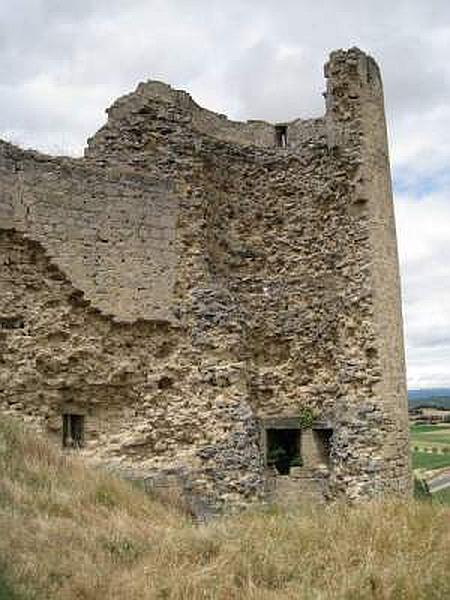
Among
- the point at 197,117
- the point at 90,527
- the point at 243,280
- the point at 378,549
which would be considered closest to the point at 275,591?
the point at 378,549

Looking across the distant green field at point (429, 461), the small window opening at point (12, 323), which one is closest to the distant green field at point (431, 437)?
the distant green field at point (429, 461)

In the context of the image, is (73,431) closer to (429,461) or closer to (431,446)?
(429,461)

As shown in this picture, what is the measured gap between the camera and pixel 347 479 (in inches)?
466

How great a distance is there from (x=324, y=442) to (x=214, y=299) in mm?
2856

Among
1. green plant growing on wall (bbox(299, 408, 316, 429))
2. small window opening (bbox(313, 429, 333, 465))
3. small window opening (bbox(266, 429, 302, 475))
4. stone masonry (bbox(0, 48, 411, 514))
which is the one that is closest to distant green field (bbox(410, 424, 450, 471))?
small window opening (bbox(266, 429, 302, 475))

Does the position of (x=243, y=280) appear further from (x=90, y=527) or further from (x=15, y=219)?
(x=90, y=527)

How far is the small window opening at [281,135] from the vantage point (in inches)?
562

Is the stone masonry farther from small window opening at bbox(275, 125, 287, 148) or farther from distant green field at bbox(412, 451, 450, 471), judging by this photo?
distant green field at bbox(412, 451, 450, 471)

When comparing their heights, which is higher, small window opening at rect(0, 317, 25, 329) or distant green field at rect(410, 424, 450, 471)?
small window opening at rect(0, 317, 25, 329)

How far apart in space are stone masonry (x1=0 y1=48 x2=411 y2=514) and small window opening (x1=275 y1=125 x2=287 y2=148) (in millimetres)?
112

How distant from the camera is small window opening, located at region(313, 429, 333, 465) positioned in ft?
41.0

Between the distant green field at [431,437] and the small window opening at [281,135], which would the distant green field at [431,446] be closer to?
the distant green field at [431,437]

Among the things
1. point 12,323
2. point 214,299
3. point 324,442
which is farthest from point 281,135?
point 12,323

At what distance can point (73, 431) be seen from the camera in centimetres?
1105
